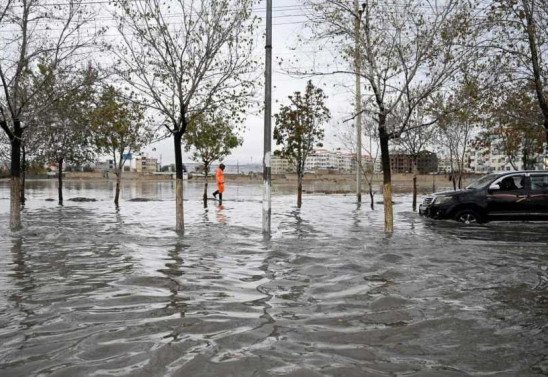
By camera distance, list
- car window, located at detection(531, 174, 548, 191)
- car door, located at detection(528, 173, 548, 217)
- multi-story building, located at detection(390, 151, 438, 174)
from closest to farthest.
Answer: car door, located at detection(528, 173, 548, 217) < car window, located at detection(531, 174, 548, 191) < multi-story building, located at detection(390, 151, 438, 174)

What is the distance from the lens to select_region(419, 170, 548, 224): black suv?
554 inches

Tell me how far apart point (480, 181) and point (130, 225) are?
10.7 meters

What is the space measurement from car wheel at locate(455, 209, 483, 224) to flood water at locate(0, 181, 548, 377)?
3421mm

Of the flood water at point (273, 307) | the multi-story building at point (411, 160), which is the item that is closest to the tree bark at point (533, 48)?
the flood water at point (273, 307)

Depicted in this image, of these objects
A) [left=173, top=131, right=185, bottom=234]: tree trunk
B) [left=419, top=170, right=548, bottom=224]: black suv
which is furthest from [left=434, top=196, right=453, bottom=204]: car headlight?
[left=173, top=131, right=185, bottom=234]: tree trunk

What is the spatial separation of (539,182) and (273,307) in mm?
11742

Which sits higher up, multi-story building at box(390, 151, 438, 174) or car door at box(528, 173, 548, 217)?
multi-story building at box(390, 151, 438, 174)

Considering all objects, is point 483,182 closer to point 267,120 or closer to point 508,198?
point 508,198

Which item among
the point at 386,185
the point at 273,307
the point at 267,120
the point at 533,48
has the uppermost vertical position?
the point at 533,48

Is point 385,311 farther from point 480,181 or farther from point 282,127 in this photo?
point 282,127

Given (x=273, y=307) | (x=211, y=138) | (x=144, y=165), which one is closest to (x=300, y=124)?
(x=211, y=138)

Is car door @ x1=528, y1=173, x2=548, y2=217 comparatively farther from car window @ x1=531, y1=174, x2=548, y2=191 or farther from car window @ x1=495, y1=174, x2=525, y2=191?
car window @ x1=495, y1=174, x2=525, y2=191

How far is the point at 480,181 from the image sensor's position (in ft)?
49.5

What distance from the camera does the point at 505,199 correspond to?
46.4 feet
